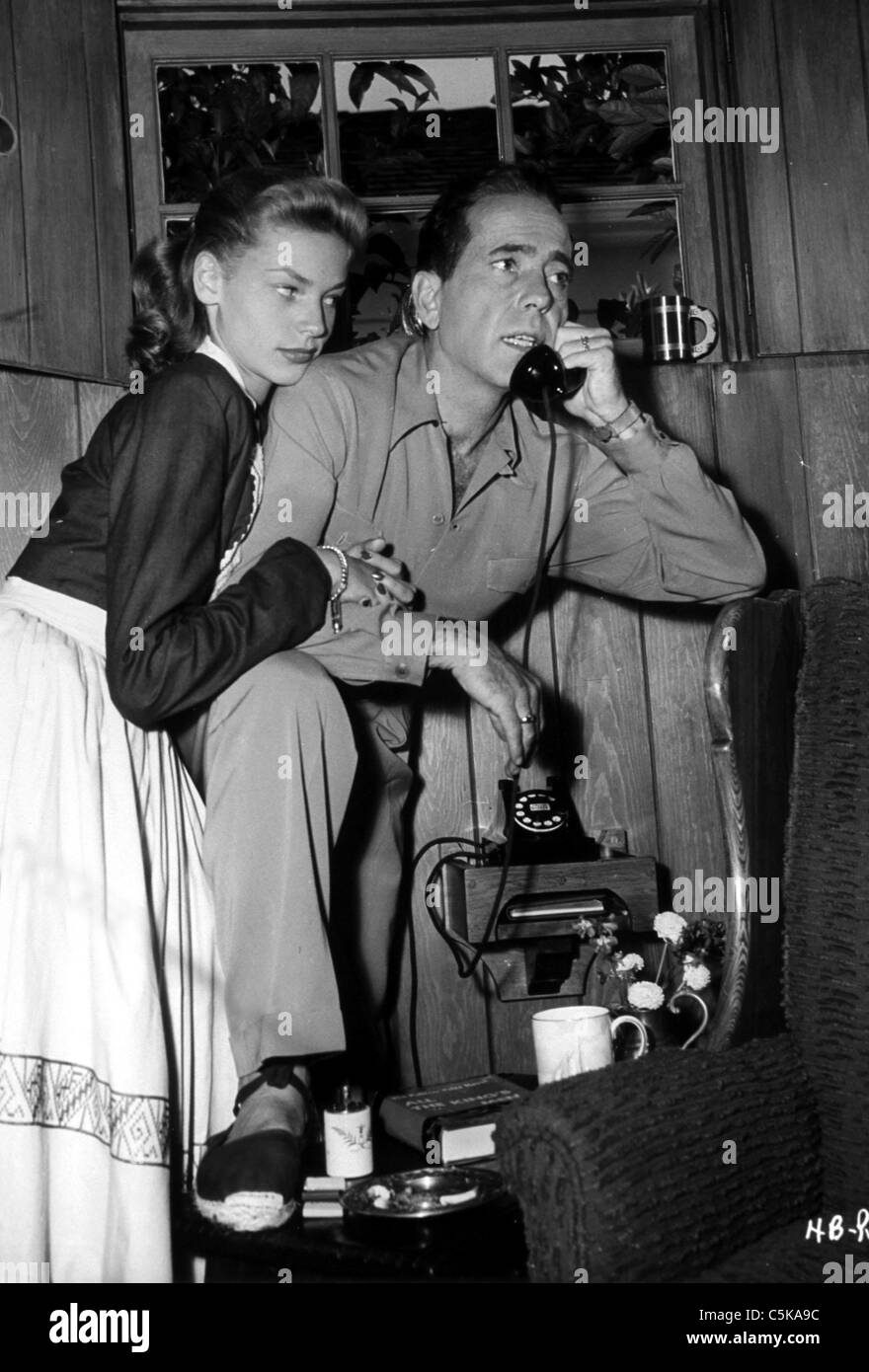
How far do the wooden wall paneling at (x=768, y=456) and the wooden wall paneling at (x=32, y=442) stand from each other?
993 mm

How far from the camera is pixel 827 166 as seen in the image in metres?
2.19

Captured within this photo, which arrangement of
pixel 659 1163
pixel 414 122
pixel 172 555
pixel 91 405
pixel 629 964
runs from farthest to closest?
pixel 414 122, pixel 91 405, pixel 629 964, pixel 172 555, pixel 659 1163

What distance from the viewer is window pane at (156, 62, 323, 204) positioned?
85.4 inches

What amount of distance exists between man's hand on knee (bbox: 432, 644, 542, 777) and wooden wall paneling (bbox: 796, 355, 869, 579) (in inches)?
26.6

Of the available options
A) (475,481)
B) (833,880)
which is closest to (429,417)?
(475,481)

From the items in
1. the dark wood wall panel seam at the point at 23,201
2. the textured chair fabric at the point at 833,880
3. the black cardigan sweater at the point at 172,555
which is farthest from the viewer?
the dark wood wall panel seam at the point at 23,201

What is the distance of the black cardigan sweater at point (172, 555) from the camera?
153 centimetres

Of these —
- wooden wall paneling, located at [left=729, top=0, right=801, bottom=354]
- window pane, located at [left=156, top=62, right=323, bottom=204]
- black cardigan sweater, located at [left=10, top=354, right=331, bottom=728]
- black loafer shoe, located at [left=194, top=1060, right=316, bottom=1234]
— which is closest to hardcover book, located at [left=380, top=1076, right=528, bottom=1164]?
black loafer shoe, located at [left=194, top=1060, right=316, bottom=1234]

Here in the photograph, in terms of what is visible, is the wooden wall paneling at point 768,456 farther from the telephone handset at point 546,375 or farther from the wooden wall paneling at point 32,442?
the wooden wall paneling at point 32,442

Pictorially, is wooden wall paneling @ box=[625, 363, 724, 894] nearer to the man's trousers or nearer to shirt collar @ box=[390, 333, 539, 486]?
shirt collar @ box=[390, 333, 539, 486]

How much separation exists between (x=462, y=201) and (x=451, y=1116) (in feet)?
4.18

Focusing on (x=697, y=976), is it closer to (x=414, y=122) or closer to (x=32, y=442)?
(x=32, y=442)

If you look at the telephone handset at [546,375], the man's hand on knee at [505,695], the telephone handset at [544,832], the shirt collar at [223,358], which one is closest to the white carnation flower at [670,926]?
the telephone handset at [544,832]
